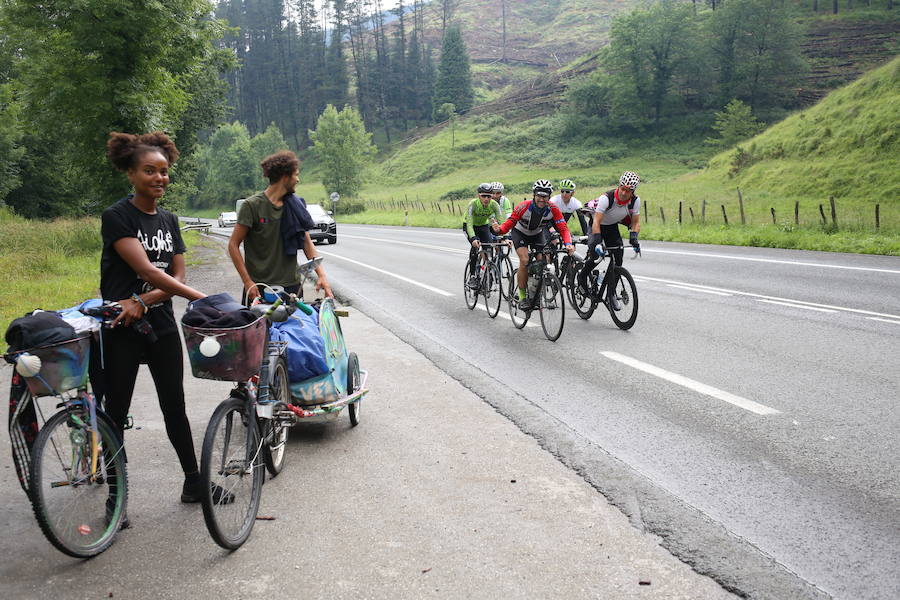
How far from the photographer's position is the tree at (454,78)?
409 feet

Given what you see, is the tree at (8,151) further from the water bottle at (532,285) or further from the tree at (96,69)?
the water bottle at (532,285)

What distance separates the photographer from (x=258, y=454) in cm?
370

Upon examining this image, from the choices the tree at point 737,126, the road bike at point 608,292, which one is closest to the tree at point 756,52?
the tree at point 737,126

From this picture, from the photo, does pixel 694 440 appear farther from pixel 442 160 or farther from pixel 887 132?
pixel 442 160

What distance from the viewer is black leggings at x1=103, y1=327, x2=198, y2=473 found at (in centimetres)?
354

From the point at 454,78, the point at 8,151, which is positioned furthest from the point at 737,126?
the point at 454,78

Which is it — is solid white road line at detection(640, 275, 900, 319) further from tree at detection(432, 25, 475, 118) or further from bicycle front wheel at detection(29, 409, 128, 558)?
tree at detection(432, 25, 475, 118)

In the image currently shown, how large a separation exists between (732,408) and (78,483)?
178 inches

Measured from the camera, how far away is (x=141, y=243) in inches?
138

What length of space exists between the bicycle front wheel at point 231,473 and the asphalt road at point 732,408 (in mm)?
1958

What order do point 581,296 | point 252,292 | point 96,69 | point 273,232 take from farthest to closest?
point 96,69 → point 581,296 → point 273,232 → point 252,292

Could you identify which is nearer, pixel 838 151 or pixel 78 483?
pixel 78 483

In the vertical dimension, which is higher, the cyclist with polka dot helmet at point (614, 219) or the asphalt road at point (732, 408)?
the cyclist with polka dot helmet at point (614, 219)

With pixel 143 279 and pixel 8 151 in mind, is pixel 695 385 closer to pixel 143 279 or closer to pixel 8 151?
pixel 143 279
